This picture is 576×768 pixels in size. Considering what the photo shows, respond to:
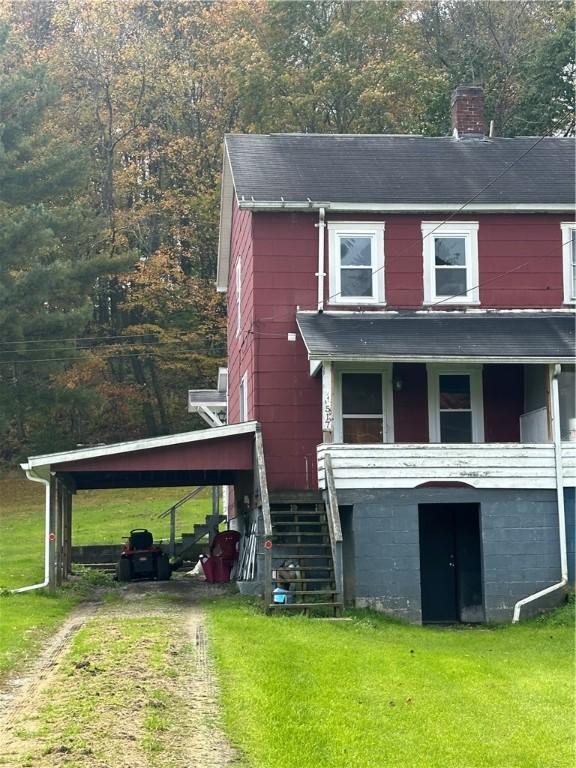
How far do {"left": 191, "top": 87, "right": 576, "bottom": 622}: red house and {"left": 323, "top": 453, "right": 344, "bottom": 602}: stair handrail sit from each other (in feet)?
0.22

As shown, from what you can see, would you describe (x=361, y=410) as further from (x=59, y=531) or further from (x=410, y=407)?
(x=59, y=531)

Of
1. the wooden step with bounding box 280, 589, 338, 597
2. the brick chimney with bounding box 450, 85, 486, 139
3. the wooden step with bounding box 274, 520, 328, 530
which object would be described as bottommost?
the wooden step with bounding box 280, 589, 338, 597

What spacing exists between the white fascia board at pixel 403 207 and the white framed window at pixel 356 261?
1.15 ft

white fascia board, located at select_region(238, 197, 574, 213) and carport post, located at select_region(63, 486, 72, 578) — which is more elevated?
white fascia board, located at select_region(238, 197, 574, 213)

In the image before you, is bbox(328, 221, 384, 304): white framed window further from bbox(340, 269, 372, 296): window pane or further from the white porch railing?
the white porch railing

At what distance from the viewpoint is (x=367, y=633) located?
595 inches

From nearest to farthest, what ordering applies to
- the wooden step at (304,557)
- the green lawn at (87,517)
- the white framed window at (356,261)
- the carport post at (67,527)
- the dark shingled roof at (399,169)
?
the wooden step at (304,557) < the white framed window at (356,261) < the dark shingled roof at (399,169) < the carport post at (67,527) < the green lawn at (87,517)

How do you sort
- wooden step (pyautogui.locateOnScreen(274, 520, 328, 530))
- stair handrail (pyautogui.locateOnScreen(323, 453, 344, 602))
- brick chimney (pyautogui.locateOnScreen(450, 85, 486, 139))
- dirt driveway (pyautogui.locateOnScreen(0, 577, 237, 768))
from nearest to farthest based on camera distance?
dirt driveway (pyautogui.locateOnScreen(0, 577, 237, 768)) → stair handrail (pyautogui.locateOnScreen(323, 453, 344, 602)) → wooden step (pyautogui.locateOnScreen(274, 520, 328, 530)) → brick chimney (pyautogui.locateOnScreen(450, 85, 486, 139))

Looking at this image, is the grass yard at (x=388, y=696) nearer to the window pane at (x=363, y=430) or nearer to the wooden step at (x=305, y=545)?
the wooden step at (x=305, y=545)

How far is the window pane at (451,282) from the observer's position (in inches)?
828

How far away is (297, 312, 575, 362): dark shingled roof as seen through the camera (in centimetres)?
1811

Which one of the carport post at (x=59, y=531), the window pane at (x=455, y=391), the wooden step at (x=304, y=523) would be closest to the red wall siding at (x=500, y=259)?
the window pane at (x=455, y=391)

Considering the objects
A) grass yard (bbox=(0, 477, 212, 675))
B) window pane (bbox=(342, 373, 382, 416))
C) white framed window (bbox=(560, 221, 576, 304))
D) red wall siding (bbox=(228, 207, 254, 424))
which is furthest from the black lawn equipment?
white framed window (bbox=(560, 221, 576, 304))

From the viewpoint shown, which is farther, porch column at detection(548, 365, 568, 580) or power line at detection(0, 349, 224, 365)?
power line at detection(0, 349, 224, 365)
